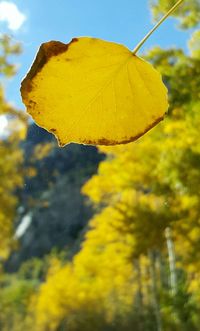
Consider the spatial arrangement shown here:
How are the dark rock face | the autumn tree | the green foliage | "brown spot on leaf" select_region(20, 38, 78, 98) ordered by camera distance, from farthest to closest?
the dark rock face
the autumn tree
the green foliage
"brown spot on leaf" select_region(20, 38, 78, 98)

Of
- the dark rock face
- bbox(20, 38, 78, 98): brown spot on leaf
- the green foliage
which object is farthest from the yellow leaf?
the dark rock face

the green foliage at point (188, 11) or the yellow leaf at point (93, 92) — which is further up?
the yellow leaf at point (93, 92)

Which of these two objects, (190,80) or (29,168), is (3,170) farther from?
(190,80)

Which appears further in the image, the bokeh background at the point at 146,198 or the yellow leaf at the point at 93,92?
the bokeh background at the point at 146,198

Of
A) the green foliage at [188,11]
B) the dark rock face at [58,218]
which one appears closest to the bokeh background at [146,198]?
the green foliage at [188,11]

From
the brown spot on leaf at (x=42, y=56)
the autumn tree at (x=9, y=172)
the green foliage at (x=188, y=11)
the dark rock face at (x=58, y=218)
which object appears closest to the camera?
the brown spot on leaf at (x=42, y=56)

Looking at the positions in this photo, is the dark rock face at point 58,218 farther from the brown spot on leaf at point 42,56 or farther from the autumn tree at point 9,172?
the brown spot on leaf at point 42,56

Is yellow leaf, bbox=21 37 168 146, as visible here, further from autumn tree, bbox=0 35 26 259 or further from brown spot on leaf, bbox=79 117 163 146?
autumn tree, bbox=0 35 26 259

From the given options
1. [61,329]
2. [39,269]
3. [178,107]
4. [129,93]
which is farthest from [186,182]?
[39,269]

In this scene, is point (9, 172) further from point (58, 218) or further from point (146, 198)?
point (58, 218)
